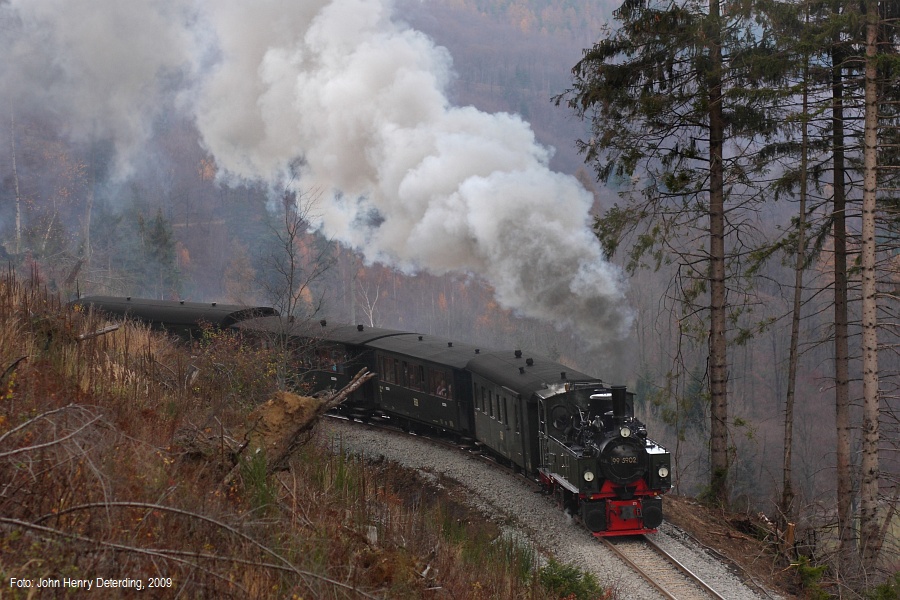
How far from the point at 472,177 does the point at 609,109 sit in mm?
11103

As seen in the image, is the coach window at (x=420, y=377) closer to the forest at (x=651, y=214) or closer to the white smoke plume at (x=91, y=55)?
the forest at (x=651, y=214)

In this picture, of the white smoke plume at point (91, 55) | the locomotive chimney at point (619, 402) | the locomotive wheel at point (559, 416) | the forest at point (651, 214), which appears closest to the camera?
the locomotive chimney at point (619, 402)

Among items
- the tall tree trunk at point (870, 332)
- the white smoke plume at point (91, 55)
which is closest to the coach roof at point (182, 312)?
the tall tree trunk at point (870, 332)

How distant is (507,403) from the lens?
14195mm

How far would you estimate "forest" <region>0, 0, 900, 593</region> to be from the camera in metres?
13.9

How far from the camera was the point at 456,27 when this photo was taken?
14062 centimetres

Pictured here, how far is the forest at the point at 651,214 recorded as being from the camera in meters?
13.9

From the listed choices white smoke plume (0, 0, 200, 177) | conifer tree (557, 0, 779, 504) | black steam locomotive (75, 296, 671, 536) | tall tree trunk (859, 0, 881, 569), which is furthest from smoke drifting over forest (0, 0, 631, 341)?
tall tree trunk (859, 0, 881, 569)

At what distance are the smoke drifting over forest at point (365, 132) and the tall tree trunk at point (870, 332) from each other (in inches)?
411

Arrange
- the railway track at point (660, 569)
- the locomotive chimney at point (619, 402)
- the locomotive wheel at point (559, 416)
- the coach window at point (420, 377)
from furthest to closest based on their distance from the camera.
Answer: the coach window at point (420, 377) → the locomotive wheel at point (559, 416) → the locomotive chimney at point (619, 402) → the railway track at point (660, 569)

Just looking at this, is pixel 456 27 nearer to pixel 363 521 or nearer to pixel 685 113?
pixel 685 113

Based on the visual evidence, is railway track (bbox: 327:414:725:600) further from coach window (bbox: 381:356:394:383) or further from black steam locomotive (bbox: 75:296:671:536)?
coach window (bbox: 381:356:394:383)

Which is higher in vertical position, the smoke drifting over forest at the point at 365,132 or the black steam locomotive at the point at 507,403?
the smoke drifting over forest at the point at 365,132

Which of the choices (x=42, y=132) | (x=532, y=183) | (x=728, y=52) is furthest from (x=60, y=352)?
(x=42, y=132)
